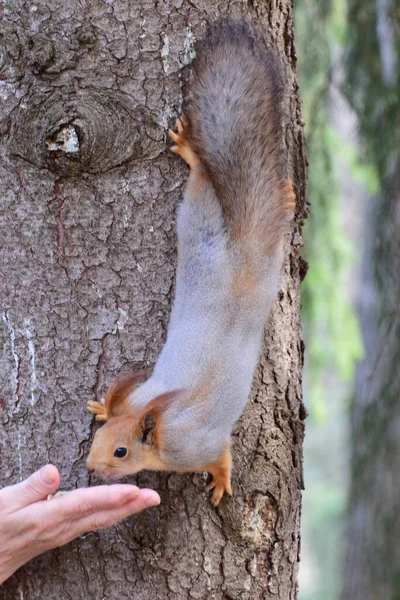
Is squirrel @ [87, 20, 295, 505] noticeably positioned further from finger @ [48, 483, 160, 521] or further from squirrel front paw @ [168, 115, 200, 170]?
finger @ [48, 483, 160, 521]

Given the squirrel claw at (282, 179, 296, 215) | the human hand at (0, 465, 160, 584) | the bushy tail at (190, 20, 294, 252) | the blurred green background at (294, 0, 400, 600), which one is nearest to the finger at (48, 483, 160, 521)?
the human hand at (0, 465, 160, 584)

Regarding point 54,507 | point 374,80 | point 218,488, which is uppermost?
point 374,80

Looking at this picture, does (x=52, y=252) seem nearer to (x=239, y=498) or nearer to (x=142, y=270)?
(x=142, y=270)

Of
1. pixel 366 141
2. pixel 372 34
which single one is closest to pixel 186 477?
pixel 366 141

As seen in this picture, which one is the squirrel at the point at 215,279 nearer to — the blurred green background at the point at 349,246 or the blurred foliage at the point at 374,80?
the blurred green background at the point at 349,246

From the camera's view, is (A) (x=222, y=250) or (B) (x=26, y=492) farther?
(A) (x=222, y=250)

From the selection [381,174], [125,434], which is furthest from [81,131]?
[381,174]

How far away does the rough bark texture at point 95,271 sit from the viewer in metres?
1.37

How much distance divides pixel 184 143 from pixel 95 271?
28cm

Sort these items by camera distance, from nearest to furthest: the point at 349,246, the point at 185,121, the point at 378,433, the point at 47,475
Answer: the point at 47,475
the point at 185,121
the point at 378,433
the point at 349,246

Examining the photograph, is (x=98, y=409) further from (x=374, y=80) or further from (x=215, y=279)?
(x=374, y=80)

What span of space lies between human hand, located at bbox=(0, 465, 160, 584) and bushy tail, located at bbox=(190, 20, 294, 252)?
1.73 feet

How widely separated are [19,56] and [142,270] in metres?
0.43

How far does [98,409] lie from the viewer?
1386 millimetres
